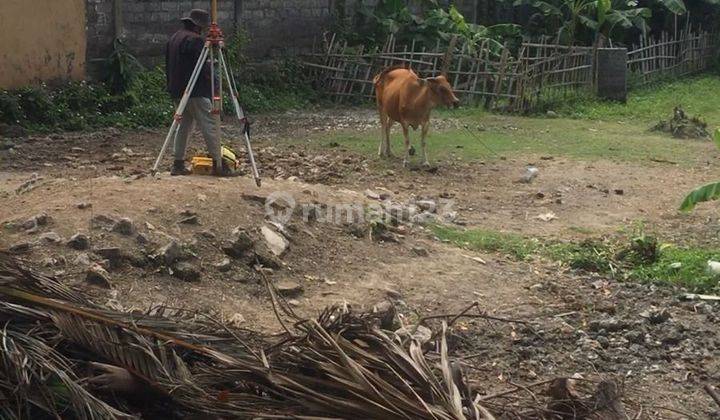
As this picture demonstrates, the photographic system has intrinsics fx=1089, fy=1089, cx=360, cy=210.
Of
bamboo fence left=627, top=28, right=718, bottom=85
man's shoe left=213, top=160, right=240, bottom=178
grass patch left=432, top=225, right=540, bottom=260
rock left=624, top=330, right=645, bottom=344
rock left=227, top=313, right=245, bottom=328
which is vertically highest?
bamboo fence left=627, top=28, right=718, bottom=85

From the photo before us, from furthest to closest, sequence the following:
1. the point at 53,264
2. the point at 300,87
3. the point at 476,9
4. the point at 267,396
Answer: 1. the point at 476,9
2. the point at 300,87
3. the point at 53,264
4. the point at 267,396

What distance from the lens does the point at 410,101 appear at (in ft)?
43.3

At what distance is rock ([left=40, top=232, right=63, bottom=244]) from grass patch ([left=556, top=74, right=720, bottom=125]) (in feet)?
39.4

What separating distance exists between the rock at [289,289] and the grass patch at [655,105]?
437 inches

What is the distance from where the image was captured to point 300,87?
735 inches

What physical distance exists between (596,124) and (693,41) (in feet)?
24.4

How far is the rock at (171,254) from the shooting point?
709 cm

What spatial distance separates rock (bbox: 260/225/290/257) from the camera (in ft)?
25.5

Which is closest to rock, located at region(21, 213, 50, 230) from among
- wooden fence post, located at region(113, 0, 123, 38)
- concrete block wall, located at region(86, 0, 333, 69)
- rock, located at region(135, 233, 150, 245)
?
rock, located at region(135, 233, 150, 245)

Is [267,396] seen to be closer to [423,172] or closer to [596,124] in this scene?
[423,172]

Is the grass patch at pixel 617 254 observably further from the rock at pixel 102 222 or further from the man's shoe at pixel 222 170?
the rock at pixel 102 222

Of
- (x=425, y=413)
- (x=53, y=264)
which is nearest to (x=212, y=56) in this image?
(x=53, y=264)

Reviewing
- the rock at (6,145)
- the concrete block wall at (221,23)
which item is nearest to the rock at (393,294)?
the rock at (6,145)

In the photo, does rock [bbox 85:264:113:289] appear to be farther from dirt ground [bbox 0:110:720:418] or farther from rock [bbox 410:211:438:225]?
rock [bbox 410:211:438:225]
